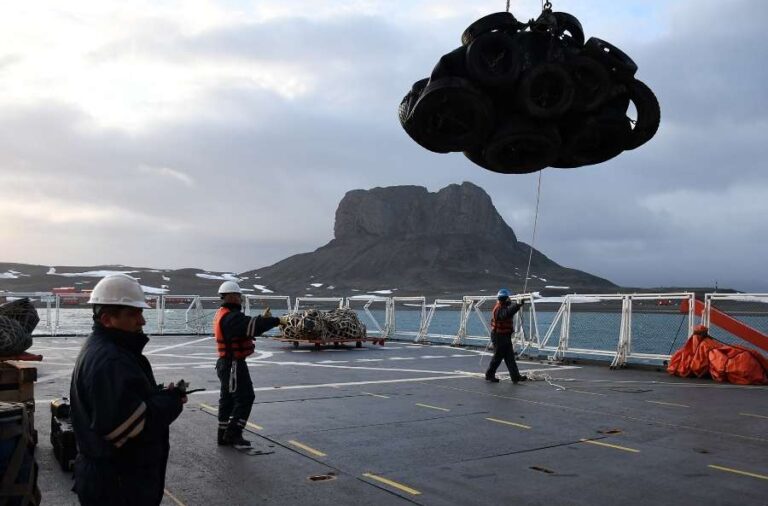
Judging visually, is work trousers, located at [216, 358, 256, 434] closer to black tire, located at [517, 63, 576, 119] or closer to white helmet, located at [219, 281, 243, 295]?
white helmet, located at [219, 281, 243, 295]

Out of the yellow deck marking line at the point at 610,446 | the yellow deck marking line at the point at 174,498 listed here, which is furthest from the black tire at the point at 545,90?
the yellow deck marking line at the point at 174,498

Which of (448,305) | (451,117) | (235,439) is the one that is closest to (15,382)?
(235,439)

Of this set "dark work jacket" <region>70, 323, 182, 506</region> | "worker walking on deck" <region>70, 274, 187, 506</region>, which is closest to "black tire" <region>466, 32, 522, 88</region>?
"worker walking on deck" <region>70, 274, 187, 506</region>

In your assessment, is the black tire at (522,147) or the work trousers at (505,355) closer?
the black tire at (522,147)

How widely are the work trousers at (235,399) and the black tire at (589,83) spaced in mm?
4877

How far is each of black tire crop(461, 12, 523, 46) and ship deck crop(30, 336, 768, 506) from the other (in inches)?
170

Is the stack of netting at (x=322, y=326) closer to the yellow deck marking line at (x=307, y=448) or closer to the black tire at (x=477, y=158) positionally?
the yellow deck marking line at (x=307, y=448)

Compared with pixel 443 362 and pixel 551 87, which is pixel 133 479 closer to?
pixel 551 87

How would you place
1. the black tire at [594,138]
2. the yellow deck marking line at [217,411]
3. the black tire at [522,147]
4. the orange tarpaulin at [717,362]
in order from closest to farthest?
the black tire at [522,147]
the black tire at [594,138]
the yellow deck marking line at [217,411]
the orange tarpaulin at [717,362]

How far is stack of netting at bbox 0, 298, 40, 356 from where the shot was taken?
12.4 meters

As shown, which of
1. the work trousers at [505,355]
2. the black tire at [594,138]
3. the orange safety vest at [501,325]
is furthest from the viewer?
the orange safety vest at [501,325]

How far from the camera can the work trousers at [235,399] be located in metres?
7.42

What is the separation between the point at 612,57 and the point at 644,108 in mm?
633

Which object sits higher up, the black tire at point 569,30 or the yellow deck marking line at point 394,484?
the black tire at point 569,30
